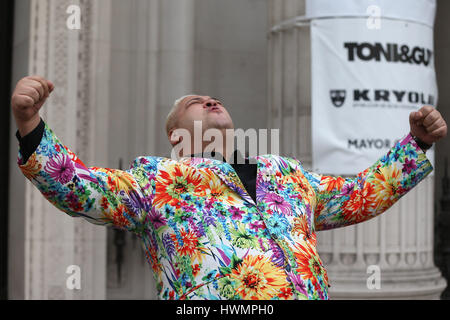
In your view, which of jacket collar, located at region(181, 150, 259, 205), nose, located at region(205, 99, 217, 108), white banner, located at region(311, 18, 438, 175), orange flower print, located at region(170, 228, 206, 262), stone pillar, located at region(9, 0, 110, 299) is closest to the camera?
orange flower print, located at region(170, 228, 206, 262)

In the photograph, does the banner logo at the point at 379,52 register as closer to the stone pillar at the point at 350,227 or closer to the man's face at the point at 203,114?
the stone pillar at the point at 350,227

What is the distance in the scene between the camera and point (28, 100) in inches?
90.8

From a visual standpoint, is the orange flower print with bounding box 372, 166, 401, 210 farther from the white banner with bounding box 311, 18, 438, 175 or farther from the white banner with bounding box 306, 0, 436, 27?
the white banner with bounding box 306, 0, 436, 27

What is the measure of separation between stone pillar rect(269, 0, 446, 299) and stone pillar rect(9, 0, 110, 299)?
176 cm

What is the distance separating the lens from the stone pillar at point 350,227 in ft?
20.4

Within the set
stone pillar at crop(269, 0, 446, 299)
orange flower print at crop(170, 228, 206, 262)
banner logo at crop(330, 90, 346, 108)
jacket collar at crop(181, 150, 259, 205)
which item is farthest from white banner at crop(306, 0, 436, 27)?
orange flower print at crop(170, 228, 206, 262)

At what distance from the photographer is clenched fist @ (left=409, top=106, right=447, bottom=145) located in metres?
2.87

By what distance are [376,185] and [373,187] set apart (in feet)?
0.05

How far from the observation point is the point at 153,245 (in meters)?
2.83

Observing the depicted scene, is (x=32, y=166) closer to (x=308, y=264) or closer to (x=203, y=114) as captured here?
(x=203, y=114)

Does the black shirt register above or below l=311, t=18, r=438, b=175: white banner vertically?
below

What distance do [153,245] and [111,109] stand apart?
4607mm

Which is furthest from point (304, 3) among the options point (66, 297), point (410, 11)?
point (66, 297)

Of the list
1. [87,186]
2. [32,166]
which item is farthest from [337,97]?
[32,166]
